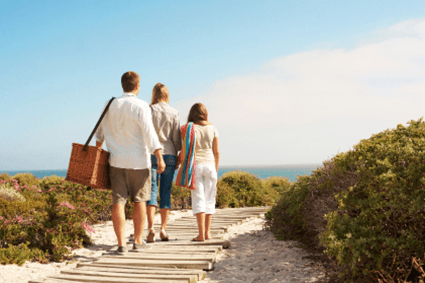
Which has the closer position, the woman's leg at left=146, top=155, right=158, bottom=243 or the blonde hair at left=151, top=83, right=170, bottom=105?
the woman's leg at left=146, top=155, right=158, bottom=243

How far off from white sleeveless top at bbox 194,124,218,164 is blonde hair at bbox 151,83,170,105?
709mm

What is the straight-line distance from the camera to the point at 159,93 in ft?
18.3

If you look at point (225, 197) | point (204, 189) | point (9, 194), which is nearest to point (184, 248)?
point (204, 189)

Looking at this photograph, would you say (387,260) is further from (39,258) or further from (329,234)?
(39,258)

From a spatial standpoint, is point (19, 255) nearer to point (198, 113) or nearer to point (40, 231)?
point (40, 231)

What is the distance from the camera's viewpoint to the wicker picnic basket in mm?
4621

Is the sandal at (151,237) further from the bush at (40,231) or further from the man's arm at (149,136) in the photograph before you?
the man's arm at (149,136)

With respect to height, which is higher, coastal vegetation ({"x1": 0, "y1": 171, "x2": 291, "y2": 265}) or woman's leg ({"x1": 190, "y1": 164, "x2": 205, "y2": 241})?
woman's leg ({"x1": 190, "y1": 164, "x2": 205, "y2": 241})

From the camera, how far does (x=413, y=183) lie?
3.09 m

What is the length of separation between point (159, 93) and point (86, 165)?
65.9 inches

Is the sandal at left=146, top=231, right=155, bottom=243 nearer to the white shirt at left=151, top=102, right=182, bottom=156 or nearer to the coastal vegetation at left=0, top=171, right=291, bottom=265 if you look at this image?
the coastal vegetation at left=0, top=171, right=291, bottom=265

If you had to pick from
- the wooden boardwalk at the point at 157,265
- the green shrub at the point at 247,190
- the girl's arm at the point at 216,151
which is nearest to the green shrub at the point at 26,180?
the green shrub at the point at 247,190

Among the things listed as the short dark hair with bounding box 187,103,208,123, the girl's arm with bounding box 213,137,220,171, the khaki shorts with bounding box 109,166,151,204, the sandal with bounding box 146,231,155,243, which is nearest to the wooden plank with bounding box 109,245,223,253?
the sandal with bounding box 146,231,155,243

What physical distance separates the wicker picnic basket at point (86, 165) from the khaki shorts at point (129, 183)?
189mm
